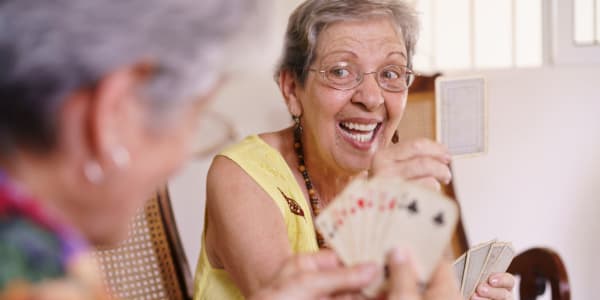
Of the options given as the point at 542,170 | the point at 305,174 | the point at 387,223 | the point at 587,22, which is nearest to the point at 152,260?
the point at 305,174

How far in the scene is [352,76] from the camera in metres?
1.74

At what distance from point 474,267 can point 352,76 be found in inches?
20.6

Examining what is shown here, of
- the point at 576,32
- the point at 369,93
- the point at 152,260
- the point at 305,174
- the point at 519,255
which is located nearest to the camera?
the point at 369,93

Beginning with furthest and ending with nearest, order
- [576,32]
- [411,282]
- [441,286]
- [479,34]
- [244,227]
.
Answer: [576,32] < [479,34] < [244,227] < [441,286] < [411,282]

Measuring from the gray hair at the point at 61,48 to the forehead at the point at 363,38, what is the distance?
108cm

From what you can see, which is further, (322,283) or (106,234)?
(322,283)

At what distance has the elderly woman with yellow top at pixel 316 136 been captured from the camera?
1612mm

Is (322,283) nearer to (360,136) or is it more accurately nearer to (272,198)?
(272,198)

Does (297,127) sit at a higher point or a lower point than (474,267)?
higher

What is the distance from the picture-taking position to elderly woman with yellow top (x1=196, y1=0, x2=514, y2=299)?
161 cm

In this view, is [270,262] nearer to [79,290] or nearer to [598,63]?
[79,290]

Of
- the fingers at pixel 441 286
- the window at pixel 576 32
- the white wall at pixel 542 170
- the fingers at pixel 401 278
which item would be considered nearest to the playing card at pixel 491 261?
the fingers at pixel 441 286

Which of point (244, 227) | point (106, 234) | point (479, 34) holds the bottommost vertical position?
point (244, 227)

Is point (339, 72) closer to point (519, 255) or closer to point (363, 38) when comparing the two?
point (363, 38)
